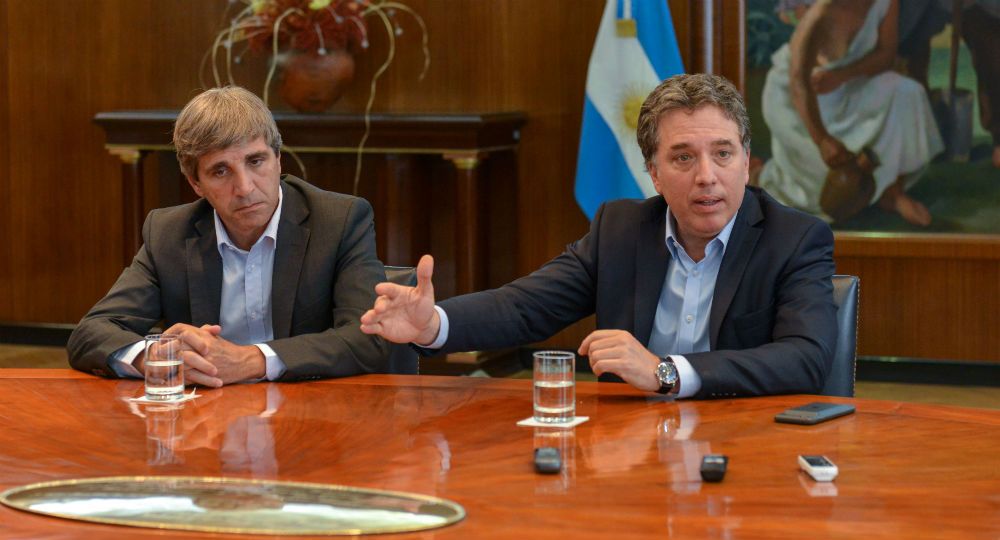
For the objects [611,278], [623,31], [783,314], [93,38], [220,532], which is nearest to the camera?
[220,532]

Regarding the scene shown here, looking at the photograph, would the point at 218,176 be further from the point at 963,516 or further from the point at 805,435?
the point at 963,516

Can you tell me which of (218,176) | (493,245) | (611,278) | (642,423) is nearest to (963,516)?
(642,423)

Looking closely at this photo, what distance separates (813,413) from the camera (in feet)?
7.95

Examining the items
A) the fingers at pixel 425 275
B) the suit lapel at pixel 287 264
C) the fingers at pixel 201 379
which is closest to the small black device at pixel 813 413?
the fingers at pixel 425 275

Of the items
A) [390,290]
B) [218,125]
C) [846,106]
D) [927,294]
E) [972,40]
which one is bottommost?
[927,294]

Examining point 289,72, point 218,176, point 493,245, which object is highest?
Result: point 289,72

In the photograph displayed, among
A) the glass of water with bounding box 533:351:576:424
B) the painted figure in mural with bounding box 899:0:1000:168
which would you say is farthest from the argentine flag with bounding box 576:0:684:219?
the glass of water with bounding box 533:351:576:424

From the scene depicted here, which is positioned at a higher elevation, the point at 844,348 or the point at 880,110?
the point at 880,110

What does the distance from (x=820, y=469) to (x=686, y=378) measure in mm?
601

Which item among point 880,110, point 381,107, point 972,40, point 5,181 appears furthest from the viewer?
point 5,181

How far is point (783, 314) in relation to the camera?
2863 mm

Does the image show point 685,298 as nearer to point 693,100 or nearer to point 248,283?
point 693,100

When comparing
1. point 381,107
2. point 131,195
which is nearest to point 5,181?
point 131,195

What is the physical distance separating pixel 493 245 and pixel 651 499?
5121 mm
